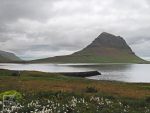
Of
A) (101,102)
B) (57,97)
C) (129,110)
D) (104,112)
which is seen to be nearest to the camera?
(104,112)

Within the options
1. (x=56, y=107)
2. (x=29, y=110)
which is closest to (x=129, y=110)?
(x=56, y=107)

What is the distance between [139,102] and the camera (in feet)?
107

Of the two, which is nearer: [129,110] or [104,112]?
[104,112]

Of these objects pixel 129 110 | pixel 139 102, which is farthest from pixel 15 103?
pixel 139 102

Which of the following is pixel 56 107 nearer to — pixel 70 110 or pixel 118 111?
pixel 70 110

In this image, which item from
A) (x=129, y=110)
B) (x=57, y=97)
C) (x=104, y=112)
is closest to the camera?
(x=104, y=112)

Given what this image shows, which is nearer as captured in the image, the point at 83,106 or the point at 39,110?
the point at 39,110

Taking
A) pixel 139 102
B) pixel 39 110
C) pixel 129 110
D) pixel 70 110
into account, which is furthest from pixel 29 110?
pixel 139 102

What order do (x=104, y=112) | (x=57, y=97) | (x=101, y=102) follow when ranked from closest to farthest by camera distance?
(x=104, y=112), (x=101, y=102), (x=57, y=97)

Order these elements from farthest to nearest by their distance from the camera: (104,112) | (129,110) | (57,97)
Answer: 1. (57,97)
2. (129,110)
3. (104,112)

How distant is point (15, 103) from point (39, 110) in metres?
2.87

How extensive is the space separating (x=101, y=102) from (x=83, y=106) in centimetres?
302

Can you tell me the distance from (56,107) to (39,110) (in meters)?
1.57

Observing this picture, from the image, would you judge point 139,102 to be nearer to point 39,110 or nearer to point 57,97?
point 57,97
